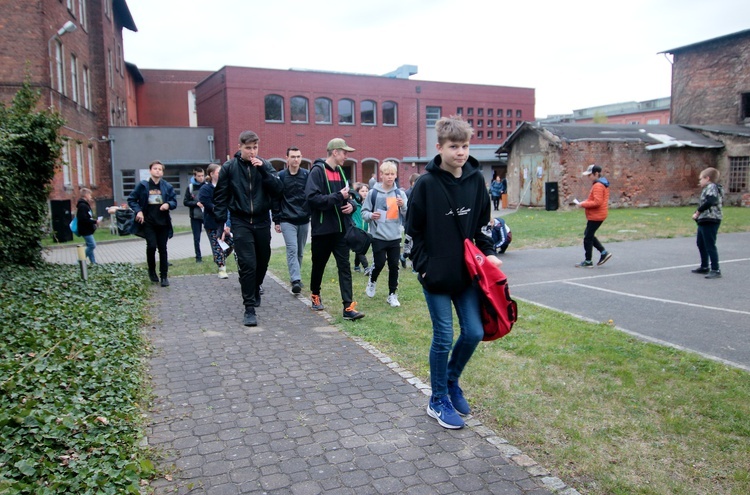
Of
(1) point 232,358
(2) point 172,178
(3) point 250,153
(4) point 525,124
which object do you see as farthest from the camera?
(2) point 172,178

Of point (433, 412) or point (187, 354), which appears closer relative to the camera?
point (433, 412)

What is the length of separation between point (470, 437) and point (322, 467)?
Answer: 1.02 metres

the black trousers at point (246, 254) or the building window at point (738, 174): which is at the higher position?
the building window at point (738, 174)

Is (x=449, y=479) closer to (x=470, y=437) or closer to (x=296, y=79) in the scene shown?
(x=470, y=437)

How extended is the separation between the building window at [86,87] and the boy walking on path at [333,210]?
25088 millimetres

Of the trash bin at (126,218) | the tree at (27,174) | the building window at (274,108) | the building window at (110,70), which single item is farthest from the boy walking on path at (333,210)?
the building window at (274,108)

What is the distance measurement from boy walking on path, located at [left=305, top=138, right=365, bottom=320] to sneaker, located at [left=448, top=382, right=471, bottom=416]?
2.83m

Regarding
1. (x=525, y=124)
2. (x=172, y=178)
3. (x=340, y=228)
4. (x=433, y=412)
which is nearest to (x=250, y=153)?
(x=340, y=228)

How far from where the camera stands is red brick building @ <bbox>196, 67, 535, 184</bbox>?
3747 cm

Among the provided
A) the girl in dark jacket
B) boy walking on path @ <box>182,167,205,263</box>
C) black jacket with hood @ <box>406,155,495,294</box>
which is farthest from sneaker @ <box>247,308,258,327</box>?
the girl in dark jacket

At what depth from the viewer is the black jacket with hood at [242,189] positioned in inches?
277

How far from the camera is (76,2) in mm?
26516

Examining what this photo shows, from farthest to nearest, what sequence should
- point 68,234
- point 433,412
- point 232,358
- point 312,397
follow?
point 68,234 < point 232,358 < point 312,397 < point 433,412

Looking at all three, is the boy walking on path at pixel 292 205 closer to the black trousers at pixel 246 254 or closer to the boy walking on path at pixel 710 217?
the black trousers at pixel 246 254
